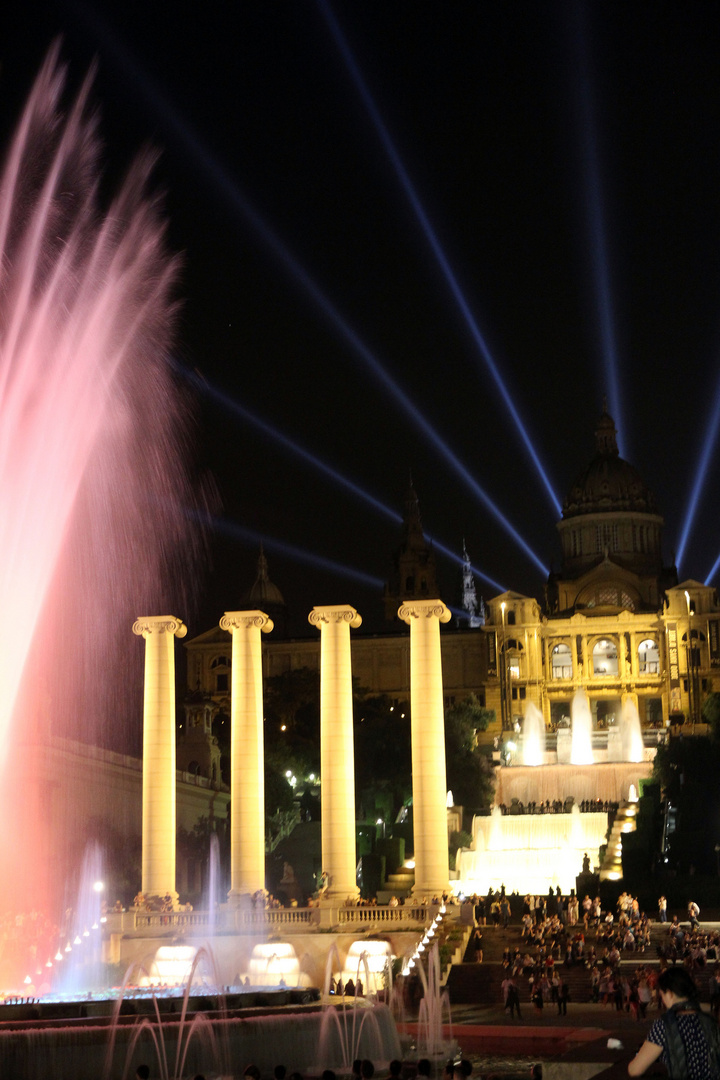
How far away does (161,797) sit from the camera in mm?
59906

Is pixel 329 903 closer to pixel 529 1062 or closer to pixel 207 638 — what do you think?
pixel 529 1062

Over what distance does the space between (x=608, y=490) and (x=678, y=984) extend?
147404 millimetres

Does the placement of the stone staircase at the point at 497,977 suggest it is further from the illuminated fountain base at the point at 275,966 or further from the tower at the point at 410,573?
the tower at the point at 410,573

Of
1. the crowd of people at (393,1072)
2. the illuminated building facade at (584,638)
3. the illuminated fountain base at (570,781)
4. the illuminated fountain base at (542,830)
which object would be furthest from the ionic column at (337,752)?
the illuminated building facade at (584,638)

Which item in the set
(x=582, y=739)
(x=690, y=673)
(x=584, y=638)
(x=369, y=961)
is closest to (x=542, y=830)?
(x=582, y=739)

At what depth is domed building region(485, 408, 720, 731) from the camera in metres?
131

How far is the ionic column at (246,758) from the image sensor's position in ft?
195

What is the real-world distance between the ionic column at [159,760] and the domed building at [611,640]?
73303 millimetres

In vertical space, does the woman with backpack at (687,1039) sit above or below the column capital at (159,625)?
below

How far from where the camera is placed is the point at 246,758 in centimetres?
6050

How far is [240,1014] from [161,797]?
1145 inches

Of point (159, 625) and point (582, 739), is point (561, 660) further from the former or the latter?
point (159, 625)

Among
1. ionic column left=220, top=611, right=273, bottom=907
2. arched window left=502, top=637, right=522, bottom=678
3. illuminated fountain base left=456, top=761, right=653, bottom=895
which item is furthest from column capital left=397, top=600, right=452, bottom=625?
arched window left=502, top=637, right=522, bottom=678

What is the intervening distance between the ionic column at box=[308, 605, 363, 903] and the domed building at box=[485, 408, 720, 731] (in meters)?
72.3
